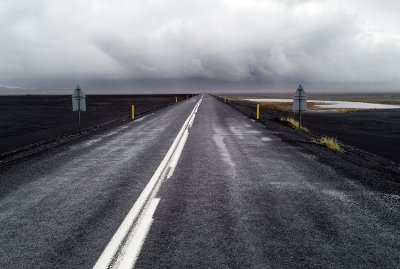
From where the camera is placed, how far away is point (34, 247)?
4.41 metres

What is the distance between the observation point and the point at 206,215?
18.2 ft

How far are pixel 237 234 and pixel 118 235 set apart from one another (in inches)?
61.6

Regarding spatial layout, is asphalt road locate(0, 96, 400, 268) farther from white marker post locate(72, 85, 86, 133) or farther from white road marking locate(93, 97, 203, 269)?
white marker post locate(72, 85, 86, 133)

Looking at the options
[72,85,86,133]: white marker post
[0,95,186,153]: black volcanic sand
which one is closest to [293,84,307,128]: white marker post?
[72,85,86,133]: white marker post

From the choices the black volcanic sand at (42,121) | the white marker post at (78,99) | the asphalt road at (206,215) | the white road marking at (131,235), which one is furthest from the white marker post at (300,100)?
the white road marking at (131,235)

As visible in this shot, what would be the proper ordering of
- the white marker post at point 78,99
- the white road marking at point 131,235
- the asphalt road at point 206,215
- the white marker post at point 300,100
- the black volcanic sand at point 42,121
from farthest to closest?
1. the white marker post at point 78,99
2. the white marker post at point 300,100
3. the black volcanic sand at point 42,121
4. the asphalt road at point 206,215
5. the white road marking at point 131,235

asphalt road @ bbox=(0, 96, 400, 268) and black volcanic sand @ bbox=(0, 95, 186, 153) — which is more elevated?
black volcanic sand @ bbox=(0, 95, 186, 153)

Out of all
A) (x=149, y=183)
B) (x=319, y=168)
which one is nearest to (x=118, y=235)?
(x=149, y=183)

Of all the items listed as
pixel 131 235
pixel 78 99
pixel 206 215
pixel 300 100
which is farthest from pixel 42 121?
pixel 131 235

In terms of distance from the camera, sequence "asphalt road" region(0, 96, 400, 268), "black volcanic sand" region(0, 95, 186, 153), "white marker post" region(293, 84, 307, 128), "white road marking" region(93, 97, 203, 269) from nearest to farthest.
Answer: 1. "white road marking" region(93, 97, 203, 269)
2. "asphalt road" region(0, 96, 400, 268)
3. "black volcanic sand" region(0, 95, 186, 153)
4. "white marker post" region(293, 84, 307, 128)

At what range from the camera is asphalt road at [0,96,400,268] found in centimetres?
415

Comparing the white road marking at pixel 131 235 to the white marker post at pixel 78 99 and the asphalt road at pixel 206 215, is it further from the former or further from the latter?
the white marker post at pixel 78 99

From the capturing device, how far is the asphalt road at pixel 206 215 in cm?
415

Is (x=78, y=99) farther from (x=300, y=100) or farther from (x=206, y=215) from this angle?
(x=206, y=215)
